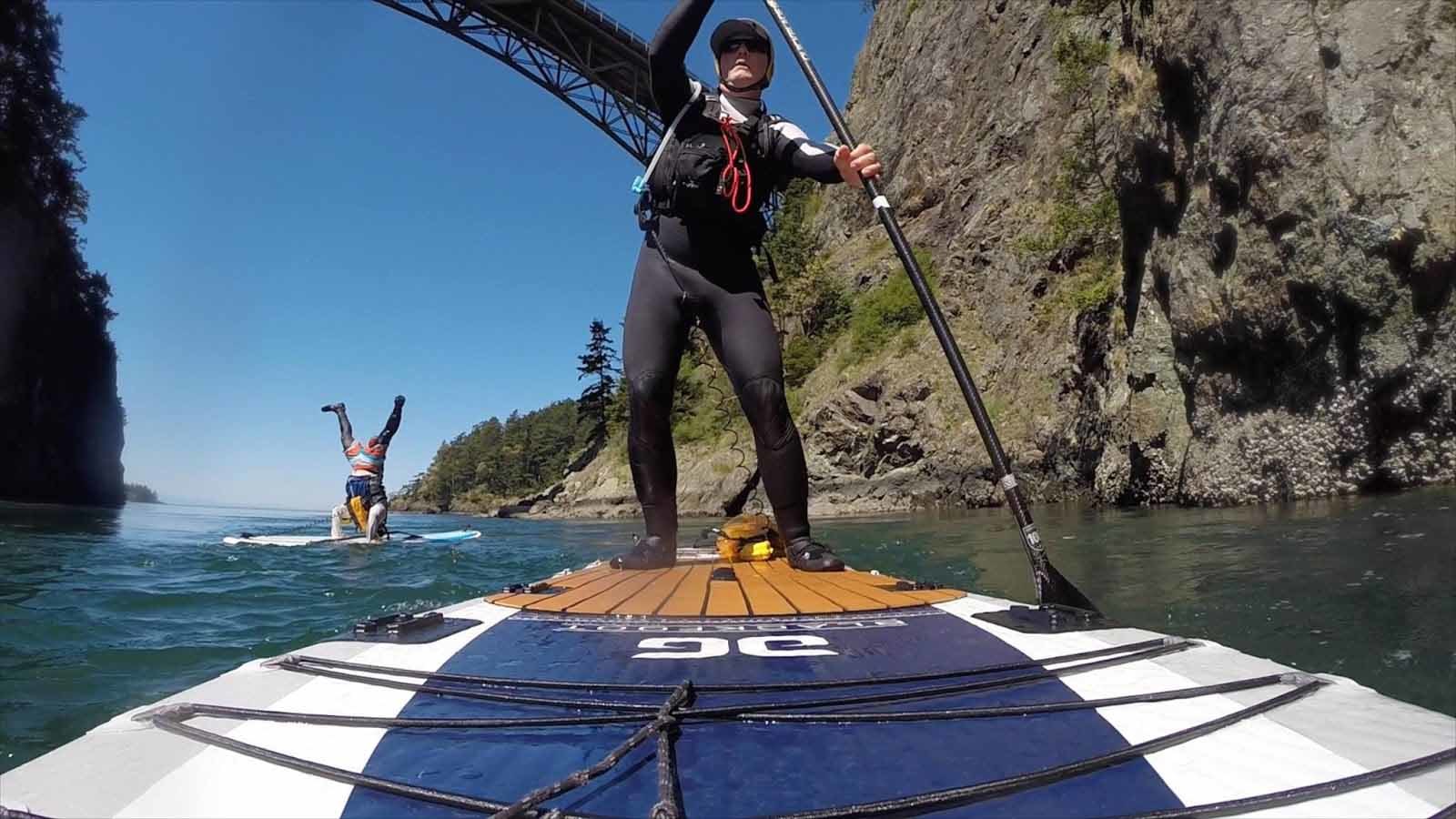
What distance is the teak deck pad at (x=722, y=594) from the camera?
2.16 metres

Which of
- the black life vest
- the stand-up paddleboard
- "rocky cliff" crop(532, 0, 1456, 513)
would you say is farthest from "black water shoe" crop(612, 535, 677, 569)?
"rocky cliff" crop(532, 0, 1456, 513)

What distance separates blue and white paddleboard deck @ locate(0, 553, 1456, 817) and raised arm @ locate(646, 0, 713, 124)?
2304 millimetres

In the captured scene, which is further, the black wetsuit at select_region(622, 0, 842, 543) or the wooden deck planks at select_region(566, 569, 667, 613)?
the black wetsuit at select_region(622, 0, 842, 543)

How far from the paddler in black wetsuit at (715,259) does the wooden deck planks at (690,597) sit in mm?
366

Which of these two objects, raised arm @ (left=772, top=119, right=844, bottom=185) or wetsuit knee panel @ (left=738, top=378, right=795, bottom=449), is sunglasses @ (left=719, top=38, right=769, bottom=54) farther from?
wetsuit knee panel @ (left=738, top=378, right=795, bottom=449)

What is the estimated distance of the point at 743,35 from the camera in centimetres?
329

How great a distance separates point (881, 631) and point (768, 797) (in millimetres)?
951

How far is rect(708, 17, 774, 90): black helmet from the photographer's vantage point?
10.7 ft

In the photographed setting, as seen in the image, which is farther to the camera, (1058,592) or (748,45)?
(748,45)

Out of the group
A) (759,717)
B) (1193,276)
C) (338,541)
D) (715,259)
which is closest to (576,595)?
(759,717)

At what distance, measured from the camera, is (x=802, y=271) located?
31.2m

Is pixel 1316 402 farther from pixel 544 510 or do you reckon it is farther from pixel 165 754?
pixel 544 510

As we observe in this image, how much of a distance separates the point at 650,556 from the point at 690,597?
0.80 metres

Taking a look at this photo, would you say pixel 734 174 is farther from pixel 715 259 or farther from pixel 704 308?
pixel 704 308
